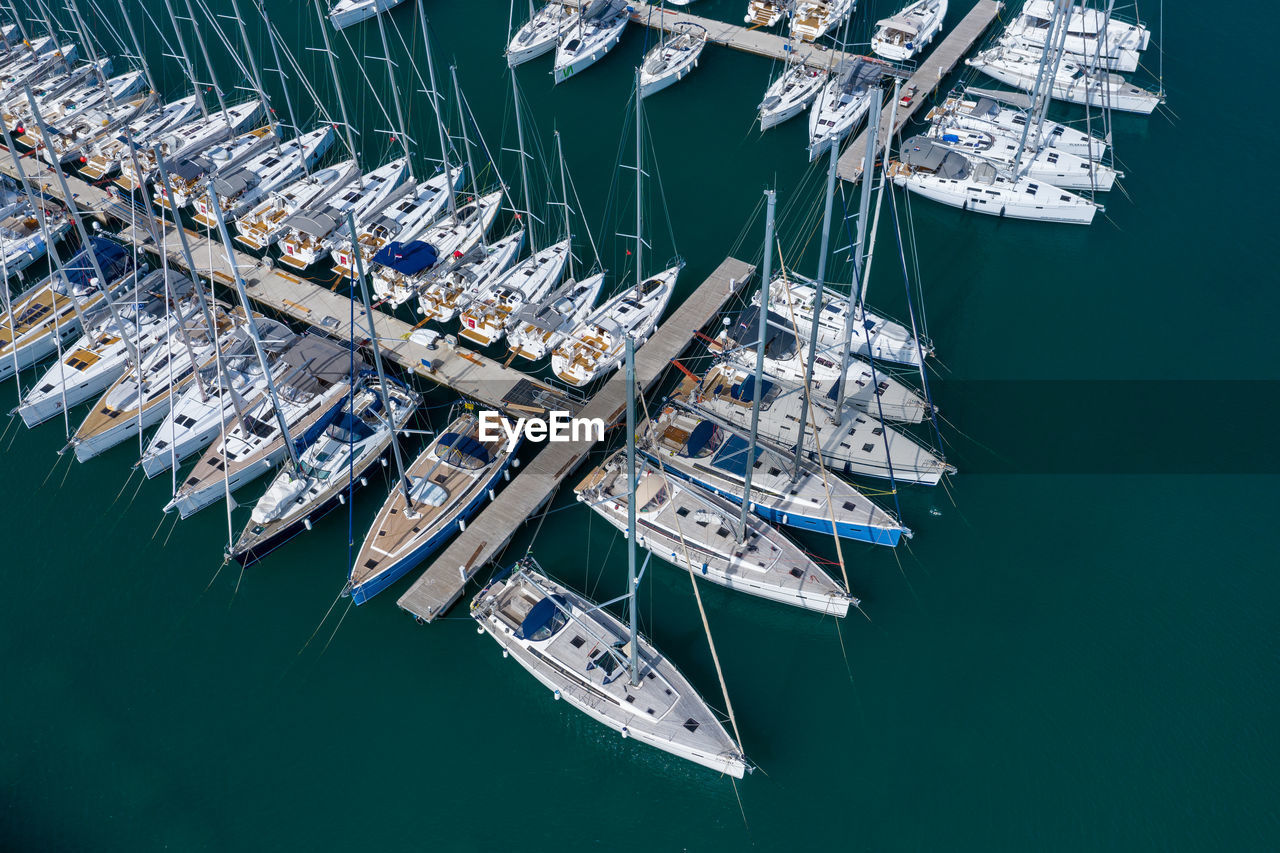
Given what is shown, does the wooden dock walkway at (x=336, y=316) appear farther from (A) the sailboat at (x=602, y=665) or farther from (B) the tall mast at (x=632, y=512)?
(B) the tall mast at (x=632, y=512)

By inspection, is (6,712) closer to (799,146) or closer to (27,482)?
(27,482)

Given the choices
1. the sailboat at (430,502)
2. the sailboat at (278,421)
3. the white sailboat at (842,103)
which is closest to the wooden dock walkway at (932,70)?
the white sailboat at (842,103)

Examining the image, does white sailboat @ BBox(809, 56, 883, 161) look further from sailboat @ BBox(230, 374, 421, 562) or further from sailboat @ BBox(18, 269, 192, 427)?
sailboat @ BBox(18, 269, 192, 427)

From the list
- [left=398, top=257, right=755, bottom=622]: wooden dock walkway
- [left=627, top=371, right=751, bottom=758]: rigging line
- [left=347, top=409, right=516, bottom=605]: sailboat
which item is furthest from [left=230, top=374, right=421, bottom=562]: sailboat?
[left=627, top=371, right=751, bottom=758]: rigging line

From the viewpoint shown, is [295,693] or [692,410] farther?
[692,410]

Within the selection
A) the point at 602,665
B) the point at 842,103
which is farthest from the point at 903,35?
the point at 602,665

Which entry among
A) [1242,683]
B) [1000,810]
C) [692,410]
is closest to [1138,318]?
[1242,683]
